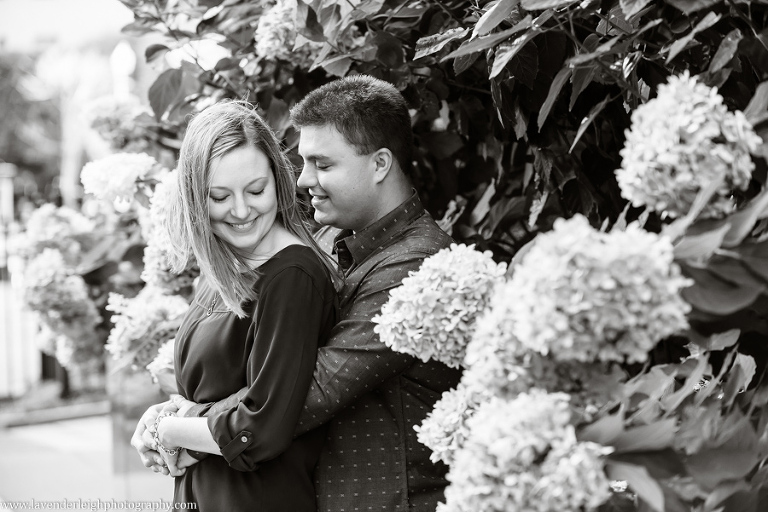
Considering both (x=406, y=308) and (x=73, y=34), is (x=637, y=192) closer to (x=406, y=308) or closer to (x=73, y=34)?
(x=406, y=308)

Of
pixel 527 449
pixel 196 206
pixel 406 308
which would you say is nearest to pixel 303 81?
pixel 196 206

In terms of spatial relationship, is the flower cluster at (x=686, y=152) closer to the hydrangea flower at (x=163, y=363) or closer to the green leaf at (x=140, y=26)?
the hydrangea flower at (x=163, y=363)

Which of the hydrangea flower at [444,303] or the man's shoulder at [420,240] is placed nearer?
the hydrangea flower at [444,303]

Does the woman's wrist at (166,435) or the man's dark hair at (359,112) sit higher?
the man's dark hair at (359,112)

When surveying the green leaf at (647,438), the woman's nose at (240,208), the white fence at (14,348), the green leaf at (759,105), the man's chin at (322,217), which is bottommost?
the white fence at (14,348)

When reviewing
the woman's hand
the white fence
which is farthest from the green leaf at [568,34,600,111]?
the white fence

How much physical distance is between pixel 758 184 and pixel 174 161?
6.53 ft

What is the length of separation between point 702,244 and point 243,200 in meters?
1.01

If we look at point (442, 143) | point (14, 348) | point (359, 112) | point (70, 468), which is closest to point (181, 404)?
point (359, 112)

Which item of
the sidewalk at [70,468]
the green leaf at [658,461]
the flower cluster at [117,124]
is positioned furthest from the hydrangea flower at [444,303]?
the sidewalk at [70,468]

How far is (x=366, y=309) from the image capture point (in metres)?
1.72

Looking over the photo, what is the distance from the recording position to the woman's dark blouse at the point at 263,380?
1.62 metres

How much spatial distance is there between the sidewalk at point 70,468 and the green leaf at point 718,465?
2.93 meters

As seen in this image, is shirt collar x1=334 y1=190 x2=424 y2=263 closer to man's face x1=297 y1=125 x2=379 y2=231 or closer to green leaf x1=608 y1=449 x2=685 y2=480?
man's face x1=297 y1=125 x2=379 y2=231
